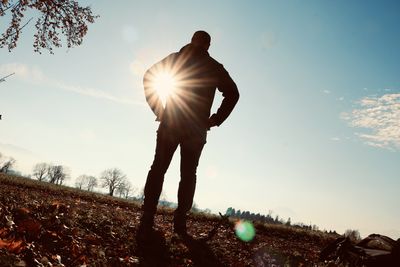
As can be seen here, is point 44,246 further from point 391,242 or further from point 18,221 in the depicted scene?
point 391,242

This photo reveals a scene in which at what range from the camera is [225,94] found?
539 centimetres

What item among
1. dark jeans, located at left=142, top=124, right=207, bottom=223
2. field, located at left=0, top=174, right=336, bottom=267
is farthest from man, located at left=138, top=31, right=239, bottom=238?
field, located at left=0, top=174, right=336, bottom=267

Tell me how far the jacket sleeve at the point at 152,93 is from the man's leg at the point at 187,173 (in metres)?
0.62

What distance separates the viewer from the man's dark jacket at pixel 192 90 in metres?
5.03

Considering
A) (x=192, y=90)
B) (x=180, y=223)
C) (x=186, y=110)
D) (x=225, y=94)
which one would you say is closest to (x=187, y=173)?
(x=180, y=223)

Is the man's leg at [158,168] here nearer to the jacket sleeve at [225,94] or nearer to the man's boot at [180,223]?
the man's boot at [180,223]

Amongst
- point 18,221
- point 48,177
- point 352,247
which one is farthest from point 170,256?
point 48,177

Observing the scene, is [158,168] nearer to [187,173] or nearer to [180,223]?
[187,173]

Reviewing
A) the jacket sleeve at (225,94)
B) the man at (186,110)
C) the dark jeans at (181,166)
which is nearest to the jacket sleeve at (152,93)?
the man at (186,110)

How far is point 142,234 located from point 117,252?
2.38 feet

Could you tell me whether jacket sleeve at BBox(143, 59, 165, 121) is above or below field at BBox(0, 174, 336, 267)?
above

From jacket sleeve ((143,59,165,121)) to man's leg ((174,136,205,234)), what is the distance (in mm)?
620

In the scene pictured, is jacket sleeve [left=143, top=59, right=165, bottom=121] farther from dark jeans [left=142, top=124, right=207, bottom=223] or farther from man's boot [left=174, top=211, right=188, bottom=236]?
man's boot [left=174, top=211, right=188, bottom=236]

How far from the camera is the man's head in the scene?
5262 millimetres
